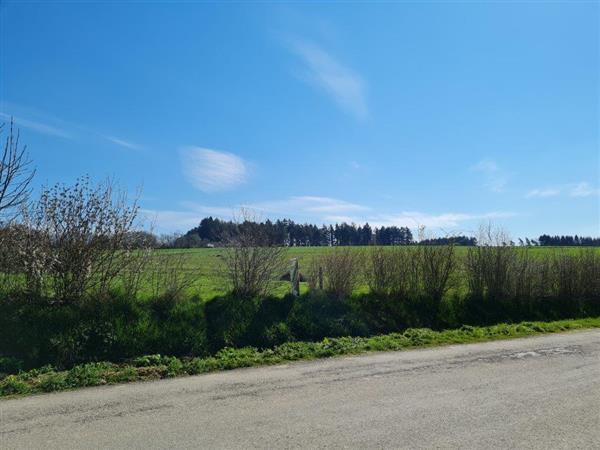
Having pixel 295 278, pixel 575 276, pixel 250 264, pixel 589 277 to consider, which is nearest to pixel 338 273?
pixel 295 278

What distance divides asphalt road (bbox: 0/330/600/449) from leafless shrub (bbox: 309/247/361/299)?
5.46 metres

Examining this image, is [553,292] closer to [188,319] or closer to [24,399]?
[188,319]

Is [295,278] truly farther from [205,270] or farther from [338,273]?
[205,270]

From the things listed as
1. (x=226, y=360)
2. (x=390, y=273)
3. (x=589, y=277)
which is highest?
(x=390, y=273)

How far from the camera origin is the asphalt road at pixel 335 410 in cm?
468

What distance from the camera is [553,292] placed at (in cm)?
1716

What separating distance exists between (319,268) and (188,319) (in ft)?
16.9

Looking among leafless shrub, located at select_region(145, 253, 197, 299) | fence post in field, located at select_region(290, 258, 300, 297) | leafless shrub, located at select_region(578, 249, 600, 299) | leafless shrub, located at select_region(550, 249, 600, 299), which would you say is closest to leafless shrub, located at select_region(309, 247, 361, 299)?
fence post in field, located at select_region(290, 258, 300, 297)

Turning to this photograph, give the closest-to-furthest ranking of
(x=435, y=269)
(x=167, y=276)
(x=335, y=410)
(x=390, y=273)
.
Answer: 1. (x=335, y=410)
2. (x=167, y=276)
3. (x=390, y=273)
4. (x=435, y=269)

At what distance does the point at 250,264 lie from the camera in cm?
1234

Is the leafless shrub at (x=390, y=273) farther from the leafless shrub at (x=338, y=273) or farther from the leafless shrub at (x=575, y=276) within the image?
the leafless shrub at (x=575, y=276)

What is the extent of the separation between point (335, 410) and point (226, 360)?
3.54 meters

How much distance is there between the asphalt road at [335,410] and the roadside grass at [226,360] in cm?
46

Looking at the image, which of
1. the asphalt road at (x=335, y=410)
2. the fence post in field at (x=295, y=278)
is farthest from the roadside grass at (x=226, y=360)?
the fence post in field at (x=295, y=278)
